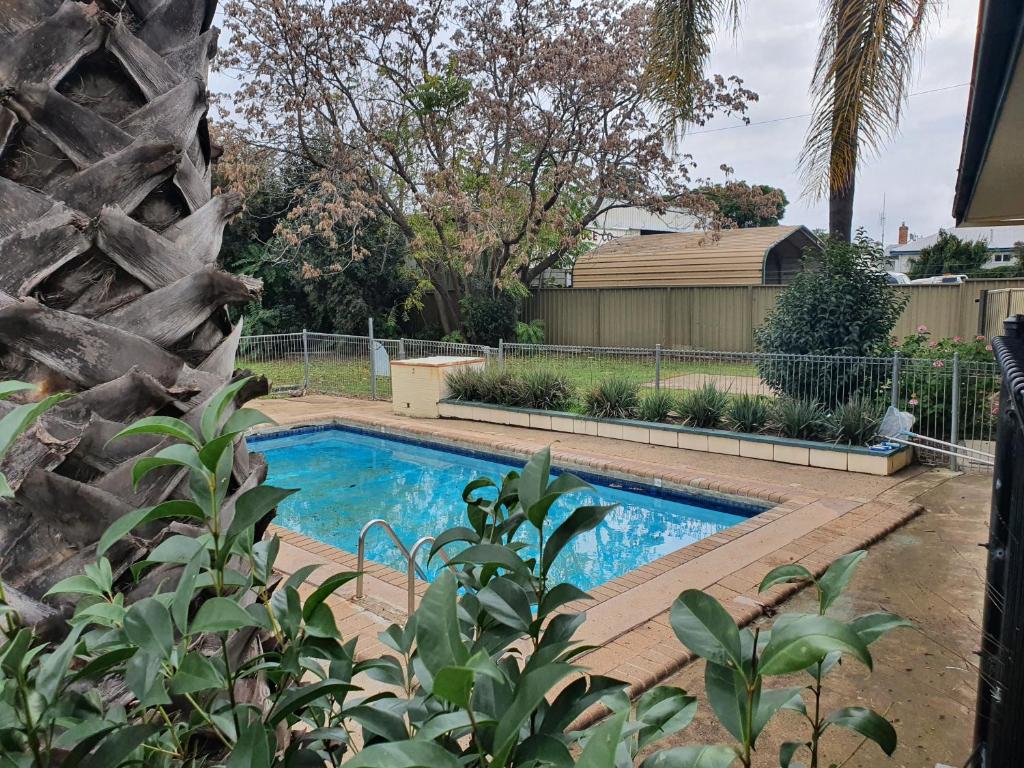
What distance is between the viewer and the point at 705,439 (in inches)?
351

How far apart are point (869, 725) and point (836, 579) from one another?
0.51 ft

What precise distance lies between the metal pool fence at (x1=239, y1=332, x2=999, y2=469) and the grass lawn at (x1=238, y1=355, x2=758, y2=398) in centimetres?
2

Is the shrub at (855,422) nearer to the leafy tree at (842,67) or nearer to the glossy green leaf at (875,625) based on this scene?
the leafy tree at (842,67)

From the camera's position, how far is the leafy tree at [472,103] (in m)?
13.8

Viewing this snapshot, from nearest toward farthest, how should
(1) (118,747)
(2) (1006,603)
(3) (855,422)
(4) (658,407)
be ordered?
(1) (118,747)
(2) (1006,603)
(3) (855,422)
(4) (658,407)

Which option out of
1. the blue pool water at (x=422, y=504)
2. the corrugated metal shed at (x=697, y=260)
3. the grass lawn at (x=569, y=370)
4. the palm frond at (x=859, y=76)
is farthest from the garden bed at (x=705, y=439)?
the corrugated metal shed at (x=697, y=260)

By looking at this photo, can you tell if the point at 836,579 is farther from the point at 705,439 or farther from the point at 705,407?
the point at 705,407

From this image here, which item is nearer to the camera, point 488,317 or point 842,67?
point 842,67

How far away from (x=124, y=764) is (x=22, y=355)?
0.57 metres

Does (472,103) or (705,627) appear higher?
(472,103)

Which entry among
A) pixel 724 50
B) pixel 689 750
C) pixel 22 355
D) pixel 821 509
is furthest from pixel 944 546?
pixel 724 50

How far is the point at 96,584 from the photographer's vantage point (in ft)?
2.82

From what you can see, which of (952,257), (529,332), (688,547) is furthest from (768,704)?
(952,257)

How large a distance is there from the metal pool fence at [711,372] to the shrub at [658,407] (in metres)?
0.26
